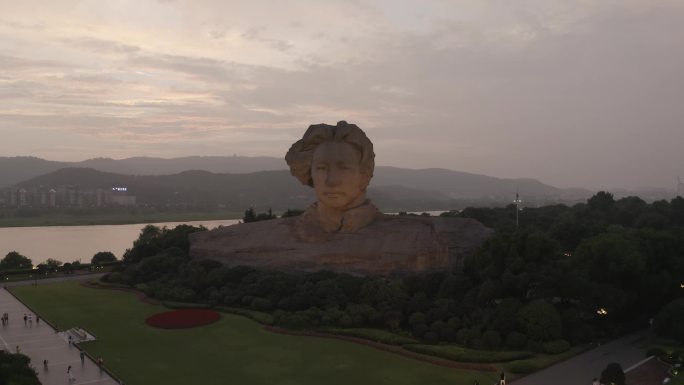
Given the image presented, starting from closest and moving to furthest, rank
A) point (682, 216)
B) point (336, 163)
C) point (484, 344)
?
point (484, 344)
point (336, 163)
point (682, 216)

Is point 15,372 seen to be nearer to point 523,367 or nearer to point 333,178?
point 523,367

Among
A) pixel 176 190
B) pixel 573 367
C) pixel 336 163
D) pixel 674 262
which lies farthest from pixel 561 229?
pixel 176 190

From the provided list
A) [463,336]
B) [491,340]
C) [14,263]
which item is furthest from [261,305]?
[14,263]

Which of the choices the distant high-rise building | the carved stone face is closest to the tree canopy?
the carved stone face

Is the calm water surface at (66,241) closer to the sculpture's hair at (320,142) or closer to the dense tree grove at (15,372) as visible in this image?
the sculpture's hair at (320,142)

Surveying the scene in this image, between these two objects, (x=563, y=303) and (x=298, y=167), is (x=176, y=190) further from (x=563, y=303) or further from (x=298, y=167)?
(x=563, y=303)

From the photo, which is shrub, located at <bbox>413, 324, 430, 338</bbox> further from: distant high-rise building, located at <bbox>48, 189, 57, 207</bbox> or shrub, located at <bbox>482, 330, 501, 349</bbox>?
distant high-rise building, located at <bbox>48, 189, 57, 207</bbox>
